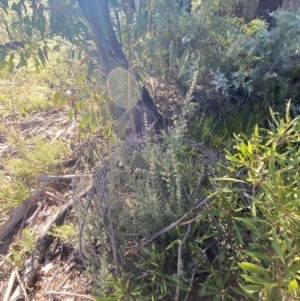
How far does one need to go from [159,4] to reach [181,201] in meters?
1.04

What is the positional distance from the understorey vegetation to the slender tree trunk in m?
0.02

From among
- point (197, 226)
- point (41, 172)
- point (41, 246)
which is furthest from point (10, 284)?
point (197, 226)

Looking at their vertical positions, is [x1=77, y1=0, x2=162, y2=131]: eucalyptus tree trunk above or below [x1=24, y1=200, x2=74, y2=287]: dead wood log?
above

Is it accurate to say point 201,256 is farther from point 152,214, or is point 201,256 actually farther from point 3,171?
point 3,171

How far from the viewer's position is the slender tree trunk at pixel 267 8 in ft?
13.6

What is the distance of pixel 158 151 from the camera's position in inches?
68.2

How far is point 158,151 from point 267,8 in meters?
3.35

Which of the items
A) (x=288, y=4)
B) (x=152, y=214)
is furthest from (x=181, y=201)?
(x=288, y=4)

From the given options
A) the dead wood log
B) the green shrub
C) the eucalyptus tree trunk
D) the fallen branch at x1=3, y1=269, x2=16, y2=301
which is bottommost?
the fallen branch at x1=3, y1=269, x2=16, y2=301

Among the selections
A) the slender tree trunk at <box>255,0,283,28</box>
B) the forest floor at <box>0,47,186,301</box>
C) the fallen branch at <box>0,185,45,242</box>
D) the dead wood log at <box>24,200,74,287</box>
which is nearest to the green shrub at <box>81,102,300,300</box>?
the forest floor at <box>0,47,186,301</box>

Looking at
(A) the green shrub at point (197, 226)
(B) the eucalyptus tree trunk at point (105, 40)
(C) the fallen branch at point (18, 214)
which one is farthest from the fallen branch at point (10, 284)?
(B) the eucalyptus tree trunk at point (105, 40)

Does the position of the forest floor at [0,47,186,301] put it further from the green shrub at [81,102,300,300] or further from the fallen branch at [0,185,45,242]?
the green shrub at [81,102,300,300]

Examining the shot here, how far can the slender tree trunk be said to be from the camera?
13.6ft

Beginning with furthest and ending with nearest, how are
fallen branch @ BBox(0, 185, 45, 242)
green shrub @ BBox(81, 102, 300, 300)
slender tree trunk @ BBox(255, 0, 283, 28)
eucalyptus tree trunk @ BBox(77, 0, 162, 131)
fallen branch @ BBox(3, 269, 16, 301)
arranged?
slender tree trunk @ BBox(255, 0, 283, 28) → fallen branch @ BBox(0, 185, 45, 242) → eucalyptus tree trunk @ BBox(77, 0, 162, 131) → fallen branch @ BBox(3, 269, 16, 301) → green shrub @ BBox(81, 102, 300, 300)
